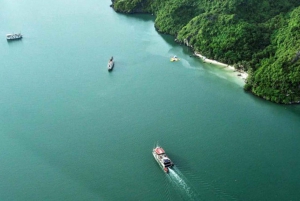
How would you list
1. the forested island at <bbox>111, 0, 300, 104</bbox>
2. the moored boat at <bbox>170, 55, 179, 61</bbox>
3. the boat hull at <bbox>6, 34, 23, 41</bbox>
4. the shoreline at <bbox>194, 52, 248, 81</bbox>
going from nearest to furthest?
the forested island at <bbox>111, 0, 300, 104</bbox> < the shoreline at <bbox>194, 52, 248, 81</bbox> < the moored boat at <bbox>170, 55, 179, 61</bbox> < the boat hull at <bbox>6, 34, 23, 41</bbox>

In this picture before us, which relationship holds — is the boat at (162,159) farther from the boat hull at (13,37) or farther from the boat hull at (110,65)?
the boat hull at (13,37)

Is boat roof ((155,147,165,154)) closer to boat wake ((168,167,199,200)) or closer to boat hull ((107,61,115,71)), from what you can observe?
boat wake ((168,167,199,200))

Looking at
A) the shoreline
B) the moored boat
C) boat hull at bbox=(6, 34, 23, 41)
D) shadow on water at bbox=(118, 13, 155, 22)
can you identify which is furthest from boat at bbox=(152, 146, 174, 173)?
boat hull at bbox=(6, 34, 23, 41)

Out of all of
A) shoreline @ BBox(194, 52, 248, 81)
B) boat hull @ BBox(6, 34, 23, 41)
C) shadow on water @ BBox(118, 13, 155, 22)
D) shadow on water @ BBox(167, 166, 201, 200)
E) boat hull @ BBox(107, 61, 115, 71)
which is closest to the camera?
shadow on water @ BBox(167, 166, 201, 200)

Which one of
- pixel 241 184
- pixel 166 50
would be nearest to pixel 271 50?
pixel 166 50

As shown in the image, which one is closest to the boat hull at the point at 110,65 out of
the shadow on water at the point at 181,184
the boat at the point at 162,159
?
the boat at the point at 162,159

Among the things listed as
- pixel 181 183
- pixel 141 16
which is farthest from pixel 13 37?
pixel 181 183

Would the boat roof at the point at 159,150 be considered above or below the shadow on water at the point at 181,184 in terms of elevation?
above
